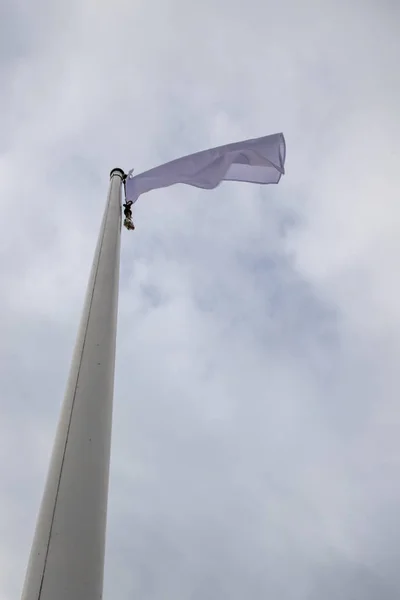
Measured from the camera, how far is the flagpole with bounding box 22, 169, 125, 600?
6156mm

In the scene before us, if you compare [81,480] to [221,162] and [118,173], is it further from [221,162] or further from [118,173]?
[221,162]

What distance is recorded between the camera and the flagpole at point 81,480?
242 inches

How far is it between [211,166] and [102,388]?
36.5 feet

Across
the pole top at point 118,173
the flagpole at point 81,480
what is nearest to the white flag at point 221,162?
the pole top at point 118,173

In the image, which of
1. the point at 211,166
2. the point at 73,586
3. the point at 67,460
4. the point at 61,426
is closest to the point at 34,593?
the point at 73,586

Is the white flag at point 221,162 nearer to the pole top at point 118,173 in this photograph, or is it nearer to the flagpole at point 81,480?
the pole top at point 118,173

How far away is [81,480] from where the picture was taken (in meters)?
7.00

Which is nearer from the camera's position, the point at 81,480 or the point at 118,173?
the point at 81,480

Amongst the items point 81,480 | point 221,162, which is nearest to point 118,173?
point 221,162

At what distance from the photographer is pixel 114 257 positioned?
1126 cm

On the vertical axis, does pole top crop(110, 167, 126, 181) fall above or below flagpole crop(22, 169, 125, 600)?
above

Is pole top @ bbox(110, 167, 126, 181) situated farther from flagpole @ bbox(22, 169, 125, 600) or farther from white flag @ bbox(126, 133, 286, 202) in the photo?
flagpole @ bbox(22, 169, 125, 600)

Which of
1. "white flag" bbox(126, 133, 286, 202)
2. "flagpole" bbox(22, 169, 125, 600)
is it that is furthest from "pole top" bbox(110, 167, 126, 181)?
"flagpole" bbox(22, 169, 125, 600)

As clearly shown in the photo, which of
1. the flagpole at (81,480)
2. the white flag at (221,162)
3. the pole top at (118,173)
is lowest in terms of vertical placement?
the flagpole at (81,480)
